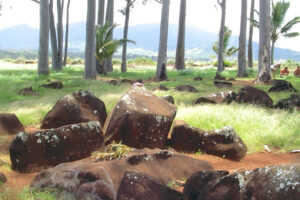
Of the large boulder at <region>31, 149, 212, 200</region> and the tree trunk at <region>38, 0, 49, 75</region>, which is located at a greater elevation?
the tree trunk at <region>38, 0, 49, 75</region>

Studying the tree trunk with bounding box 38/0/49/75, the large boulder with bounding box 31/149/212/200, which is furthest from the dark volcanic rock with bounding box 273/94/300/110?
the tree trunk with bounding box 38/0/49/75

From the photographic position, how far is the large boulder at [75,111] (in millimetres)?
7863

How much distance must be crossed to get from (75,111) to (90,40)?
11.3 metres

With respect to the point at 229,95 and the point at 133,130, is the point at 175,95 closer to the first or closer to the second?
the point at 229,95

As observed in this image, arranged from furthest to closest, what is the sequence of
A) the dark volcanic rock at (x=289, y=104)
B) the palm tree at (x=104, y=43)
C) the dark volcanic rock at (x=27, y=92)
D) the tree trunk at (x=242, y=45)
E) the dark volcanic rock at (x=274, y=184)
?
the tree trunk at (x=242, y=45) → the palm tree at (x=104, y=43) → the dark volcanic rock at (x=27, y=92) → the dark volcanic rock at (x=289, y=104) → the dark volcanic rock at (x=274, y=184)

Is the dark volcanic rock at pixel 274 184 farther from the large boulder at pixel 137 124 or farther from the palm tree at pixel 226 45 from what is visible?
the palm tree at pixel 226 45

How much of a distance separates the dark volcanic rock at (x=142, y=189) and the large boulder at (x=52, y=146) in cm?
216

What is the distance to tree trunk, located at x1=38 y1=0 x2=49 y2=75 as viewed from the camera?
20888mm

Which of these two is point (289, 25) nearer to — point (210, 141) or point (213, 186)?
point (210, 141)

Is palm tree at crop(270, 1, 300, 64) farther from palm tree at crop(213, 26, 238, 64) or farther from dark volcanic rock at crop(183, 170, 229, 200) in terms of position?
dark volcanic rock at crop(183, 170, 229, 200)

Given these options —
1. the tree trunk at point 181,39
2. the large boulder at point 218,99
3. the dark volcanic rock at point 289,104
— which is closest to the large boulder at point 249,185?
the dark volcanic rock at point 289,104

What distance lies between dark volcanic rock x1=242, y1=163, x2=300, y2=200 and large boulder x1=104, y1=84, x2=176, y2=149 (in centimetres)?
332

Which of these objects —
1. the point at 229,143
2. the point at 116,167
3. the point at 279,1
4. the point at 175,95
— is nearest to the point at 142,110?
the point at 229,143

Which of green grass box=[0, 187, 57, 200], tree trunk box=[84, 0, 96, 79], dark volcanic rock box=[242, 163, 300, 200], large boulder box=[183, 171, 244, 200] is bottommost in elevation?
green grass box=[0, 187, 57, 200]
